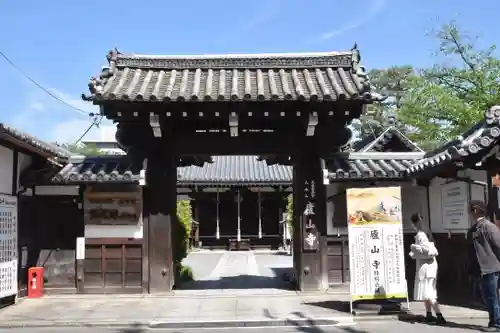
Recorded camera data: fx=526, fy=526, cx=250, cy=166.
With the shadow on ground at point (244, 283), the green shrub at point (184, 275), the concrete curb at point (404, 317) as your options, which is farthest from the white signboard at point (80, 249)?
the concrete curb at point (404, 317)

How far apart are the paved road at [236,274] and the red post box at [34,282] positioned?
3.52 meters

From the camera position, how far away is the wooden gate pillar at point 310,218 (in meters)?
12.3

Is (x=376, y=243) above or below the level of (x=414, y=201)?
below

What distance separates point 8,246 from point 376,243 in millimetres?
7521

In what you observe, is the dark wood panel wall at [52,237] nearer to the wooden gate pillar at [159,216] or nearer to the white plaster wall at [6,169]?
the white plaster wall at [6,169]

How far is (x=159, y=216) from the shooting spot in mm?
12312

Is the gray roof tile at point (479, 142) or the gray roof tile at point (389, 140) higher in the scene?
the gray roof tile at point (389, 140)

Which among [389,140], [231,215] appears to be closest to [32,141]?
[389,140]

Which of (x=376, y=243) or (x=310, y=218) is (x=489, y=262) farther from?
(x=310, y=218)

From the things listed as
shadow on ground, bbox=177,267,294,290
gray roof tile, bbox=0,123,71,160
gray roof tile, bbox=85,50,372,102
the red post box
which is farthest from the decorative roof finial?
the red post box

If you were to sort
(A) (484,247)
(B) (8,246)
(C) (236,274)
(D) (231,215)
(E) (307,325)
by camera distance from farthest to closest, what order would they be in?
(D) (231,215)
(C) (236,274)
(B) (8,246)
(E) (307,325)
(A) (484,247)

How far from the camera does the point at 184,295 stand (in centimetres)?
1209

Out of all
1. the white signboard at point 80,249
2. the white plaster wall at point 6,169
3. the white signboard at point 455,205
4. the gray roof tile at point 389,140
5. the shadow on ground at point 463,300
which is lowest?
the shadow on ground at point 463,300

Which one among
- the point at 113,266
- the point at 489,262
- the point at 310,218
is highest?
the point at 310,218
